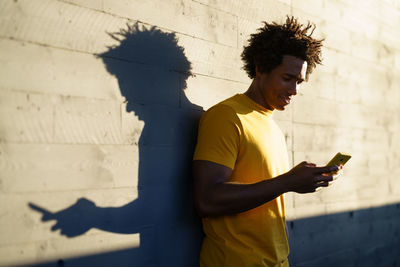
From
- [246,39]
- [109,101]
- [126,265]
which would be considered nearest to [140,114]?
[109,101]

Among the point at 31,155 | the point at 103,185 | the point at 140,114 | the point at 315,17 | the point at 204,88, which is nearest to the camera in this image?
the point at 31,155

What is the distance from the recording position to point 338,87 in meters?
3.24

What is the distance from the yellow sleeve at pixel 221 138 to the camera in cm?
186

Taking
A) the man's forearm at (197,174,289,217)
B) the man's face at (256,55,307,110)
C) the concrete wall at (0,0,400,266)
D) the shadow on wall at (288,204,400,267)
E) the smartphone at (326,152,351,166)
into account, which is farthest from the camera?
the shadow on wall at (288,204,400,267)

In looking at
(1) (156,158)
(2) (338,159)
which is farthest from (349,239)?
(1) (156,158)

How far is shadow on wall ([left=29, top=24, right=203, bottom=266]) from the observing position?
1.87 metres

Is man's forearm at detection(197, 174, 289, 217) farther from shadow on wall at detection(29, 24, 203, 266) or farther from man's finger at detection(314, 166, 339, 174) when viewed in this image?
shadow on wall at detection(29, 24, 203, 266)

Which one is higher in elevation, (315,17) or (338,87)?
(315,17)

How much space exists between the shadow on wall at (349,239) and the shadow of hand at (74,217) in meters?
1.51

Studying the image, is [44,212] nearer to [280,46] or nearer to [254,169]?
[254,169]

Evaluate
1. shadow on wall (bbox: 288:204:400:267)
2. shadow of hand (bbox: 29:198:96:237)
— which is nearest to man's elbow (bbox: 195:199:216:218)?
shadow of hand (bbox: 29:198:96:237)

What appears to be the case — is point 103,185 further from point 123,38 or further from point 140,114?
point 123,38

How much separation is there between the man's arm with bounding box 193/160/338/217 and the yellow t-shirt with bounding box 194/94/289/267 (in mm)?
60

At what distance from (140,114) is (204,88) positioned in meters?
0.46
